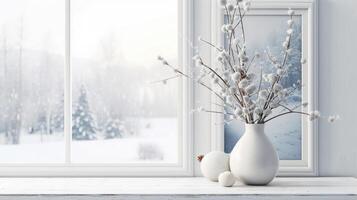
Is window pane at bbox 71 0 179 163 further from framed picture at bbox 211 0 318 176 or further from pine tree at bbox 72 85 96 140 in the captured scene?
framed picture at bbox 211 0 318 176

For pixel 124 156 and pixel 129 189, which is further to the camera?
pixel 124 156

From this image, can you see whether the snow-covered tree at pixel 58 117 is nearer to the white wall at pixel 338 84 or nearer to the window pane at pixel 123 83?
the window pane at pixel 123 83

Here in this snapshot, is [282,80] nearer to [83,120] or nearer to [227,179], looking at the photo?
[227,179]

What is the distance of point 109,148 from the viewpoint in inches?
115

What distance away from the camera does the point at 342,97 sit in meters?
2.84

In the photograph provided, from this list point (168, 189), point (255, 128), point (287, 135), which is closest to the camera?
point (168, 189)

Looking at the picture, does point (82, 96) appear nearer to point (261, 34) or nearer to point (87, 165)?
point (87, 165)

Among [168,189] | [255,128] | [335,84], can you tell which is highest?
[335,84]

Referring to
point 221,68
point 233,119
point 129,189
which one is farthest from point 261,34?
point 129,189

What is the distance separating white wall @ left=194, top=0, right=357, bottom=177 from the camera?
283cm

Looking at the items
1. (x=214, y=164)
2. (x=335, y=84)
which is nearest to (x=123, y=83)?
(x=214, y=164)

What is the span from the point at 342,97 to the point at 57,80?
1485 mm

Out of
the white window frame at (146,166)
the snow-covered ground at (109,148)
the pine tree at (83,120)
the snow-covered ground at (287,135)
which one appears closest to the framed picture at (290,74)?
the snow-covered ground at (287,135)

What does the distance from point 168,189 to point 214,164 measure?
29 centimetres
